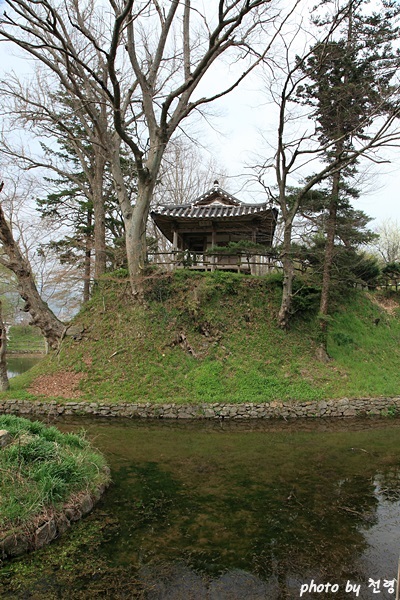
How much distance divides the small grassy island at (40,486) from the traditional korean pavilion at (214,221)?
12.1 metres

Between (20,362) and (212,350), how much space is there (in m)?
21.5

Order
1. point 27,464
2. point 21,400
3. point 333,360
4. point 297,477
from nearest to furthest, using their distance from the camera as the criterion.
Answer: point 27,464, point 297,477, point 21,400, point 333,360

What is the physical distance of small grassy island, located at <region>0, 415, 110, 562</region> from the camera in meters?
4.02

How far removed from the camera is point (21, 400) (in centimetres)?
1105

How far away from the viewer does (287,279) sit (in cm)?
1366

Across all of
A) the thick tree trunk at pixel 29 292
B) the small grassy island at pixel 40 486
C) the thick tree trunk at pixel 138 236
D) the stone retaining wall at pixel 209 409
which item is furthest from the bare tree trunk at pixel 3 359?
the small grassy island at pixel 40 486

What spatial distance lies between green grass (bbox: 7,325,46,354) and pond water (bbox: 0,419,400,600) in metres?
30.4

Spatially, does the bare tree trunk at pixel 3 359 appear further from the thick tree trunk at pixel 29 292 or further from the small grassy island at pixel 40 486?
the small grassy island at pixel 40 486

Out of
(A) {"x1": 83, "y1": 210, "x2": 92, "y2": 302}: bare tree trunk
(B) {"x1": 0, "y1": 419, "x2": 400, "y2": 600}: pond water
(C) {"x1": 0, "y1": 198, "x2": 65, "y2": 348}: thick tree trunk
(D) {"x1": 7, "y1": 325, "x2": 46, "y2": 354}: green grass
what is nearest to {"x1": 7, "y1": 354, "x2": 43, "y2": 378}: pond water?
(D) {"x1": 7, "y1": 325, "x2": 46, "y2": 354}: green grass

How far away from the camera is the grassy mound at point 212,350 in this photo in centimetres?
1159

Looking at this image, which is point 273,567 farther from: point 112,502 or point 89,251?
point 89,251

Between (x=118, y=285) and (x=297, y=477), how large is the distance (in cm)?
1070

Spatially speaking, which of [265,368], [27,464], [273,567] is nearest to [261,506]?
[273,567]

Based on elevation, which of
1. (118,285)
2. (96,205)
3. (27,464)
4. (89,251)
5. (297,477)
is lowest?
(297,477)
